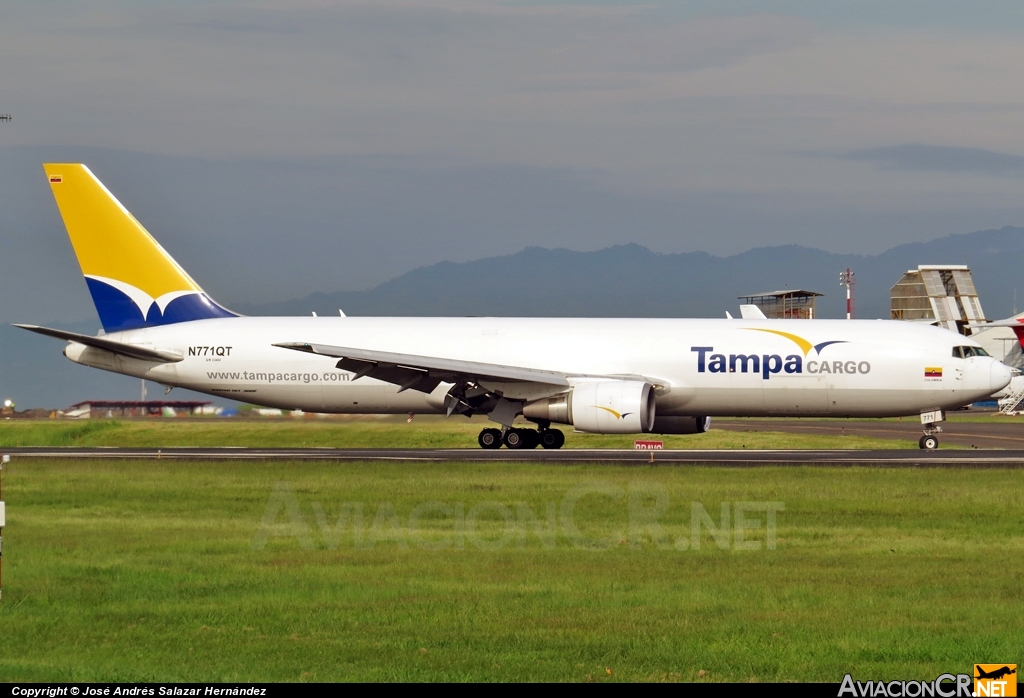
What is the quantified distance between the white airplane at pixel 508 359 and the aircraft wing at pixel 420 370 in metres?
0.05

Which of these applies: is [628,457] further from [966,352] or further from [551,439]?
[966,352]

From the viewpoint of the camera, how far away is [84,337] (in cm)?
3709

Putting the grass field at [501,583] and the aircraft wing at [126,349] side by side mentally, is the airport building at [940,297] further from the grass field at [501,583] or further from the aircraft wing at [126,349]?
the grass field at [501,583]

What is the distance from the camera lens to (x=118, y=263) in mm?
39656

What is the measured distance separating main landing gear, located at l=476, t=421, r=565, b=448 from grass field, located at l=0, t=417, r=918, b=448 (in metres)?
2.86

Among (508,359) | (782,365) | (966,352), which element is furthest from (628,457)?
(966,352)

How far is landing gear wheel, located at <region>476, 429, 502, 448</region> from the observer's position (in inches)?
1423

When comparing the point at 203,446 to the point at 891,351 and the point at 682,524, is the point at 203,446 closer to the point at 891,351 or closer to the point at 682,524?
the point at 891,351

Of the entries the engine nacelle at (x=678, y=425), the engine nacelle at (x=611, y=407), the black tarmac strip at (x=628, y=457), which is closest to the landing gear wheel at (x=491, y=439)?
the black tarmac strip at (x=628, y=457)

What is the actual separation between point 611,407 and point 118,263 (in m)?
17.3

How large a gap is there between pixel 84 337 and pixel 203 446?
17.5 feet

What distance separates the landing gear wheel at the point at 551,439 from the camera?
36375mm

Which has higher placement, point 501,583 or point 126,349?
point 126,349

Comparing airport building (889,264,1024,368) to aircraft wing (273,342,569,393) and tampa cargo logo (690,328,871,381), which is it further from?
aircraft wing (273,342,569,393)
